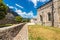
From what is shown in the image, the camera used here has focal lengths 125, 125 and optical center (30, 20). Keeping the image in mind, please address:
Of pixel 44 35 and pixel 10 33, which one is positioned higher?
pixel 10 33

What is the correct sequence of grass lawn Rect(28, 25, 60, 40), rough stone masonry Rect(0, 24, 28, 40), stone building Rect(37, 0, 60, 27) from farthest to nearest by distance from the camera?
stone building Rect(37, 0, 60, 27) → grass lawn Rect(28, 25, 60, 40) → rough stone masonry Rect(0, 24, 28, 40)

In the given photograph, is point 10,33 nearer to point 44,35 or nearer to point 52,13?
point 44,35

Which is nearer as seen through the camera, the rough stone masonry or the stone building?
the rough stone masonry

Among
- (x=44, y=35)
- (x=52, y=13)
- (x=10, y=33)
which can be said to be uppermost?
(x=52, y=13)

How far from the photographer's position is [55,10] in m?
28.6

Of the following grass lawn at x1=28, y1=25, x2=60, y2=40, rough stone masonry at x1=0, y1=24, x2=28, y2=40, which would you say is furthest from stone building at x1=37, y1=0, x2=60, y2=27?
rough stone masonry at x1=0, y1=24, x2=28, y2=40

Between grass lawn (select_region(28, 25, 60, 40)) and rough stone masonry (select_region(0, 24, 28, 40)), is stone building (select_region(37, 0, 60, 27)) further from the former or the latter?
rough stone masonry (select_region(0, 24, 28, 40))

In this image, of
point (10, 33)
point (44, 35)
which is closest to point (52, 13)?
point (44, 35)

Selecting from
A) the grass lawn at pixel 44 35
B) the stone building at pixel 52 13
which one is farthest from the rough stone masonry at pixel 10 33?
the stone building at pixel 52 13

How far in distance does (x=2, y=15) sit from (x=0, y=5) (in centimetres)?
220

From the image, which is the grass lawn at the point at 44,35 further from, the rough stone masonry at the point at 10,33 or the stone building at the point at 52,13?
the rough stone masonry at the point at 10,33

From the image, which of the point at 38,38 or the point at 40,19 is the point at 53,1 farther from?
the point at 38,38

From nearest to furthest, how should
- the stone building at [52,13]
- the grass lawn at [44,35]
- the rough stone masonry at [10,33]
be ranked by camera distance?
the rough stone masonry at [10,33]
the grass lawn at [44,35]
the stone building at [52,13]

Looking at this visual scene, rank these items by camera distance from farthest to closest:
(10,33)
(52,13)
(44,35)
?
(52,13) → (44,35) → (10,33)
